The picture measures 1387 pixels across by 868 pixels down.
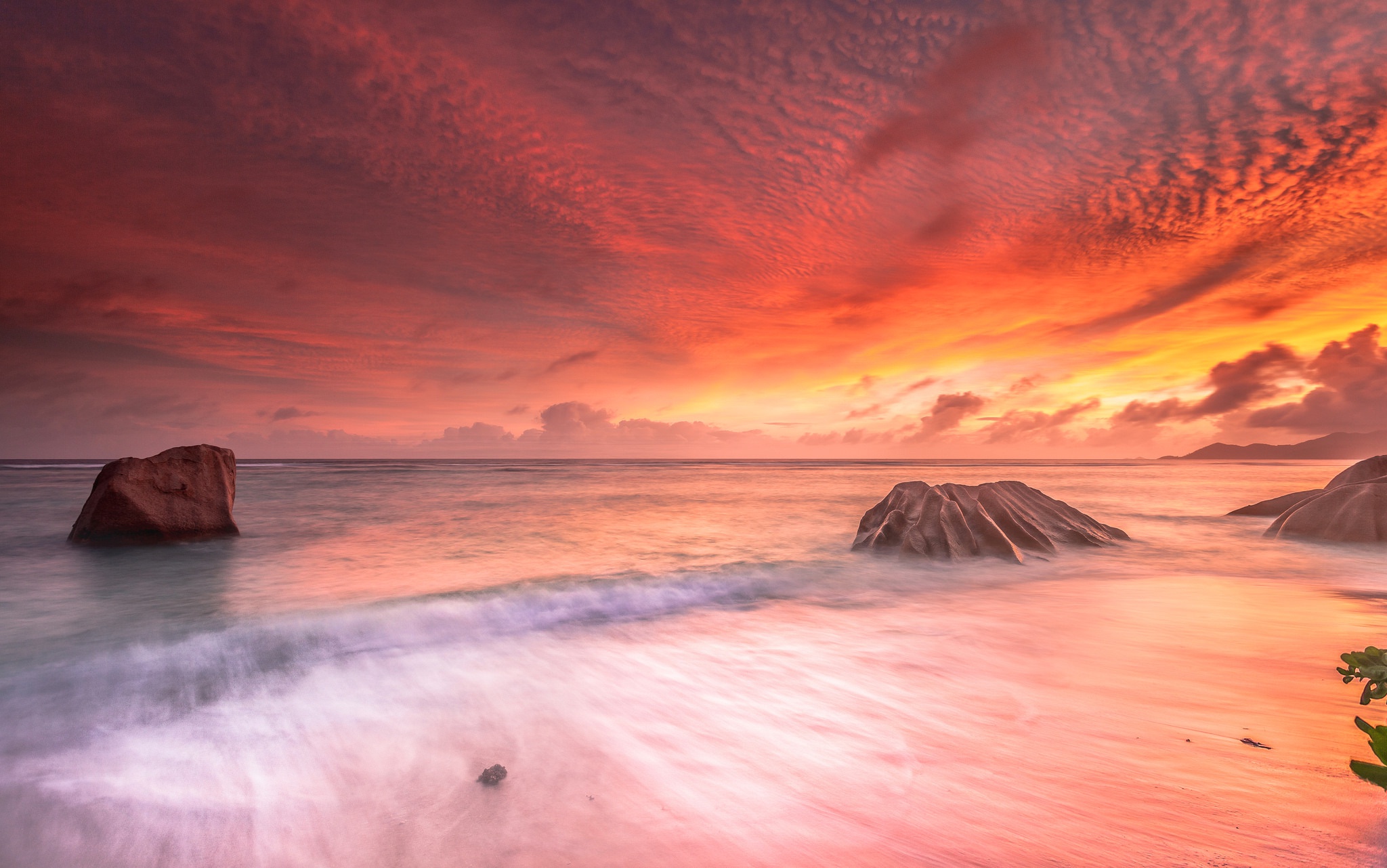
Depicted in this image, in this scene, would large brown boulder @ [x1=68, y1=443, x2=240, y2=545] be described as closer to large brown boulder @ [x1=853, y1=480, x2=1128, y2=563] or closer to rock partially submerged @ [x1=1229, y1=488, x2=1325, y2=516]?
large brown boulder @ [x1=853, y1=480, x2=1128, y2=563]

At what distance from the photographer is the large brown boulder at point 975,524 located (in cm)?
735

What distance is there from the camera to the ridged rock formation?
9.38m

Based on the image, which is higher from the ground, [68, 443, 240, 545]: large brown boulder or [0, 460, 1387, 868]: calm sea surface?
[68, 443, 240, 545]: large brown boulder

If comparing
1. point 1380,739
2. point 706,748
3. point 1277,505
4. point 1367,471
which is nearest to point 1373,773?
point 1380,739

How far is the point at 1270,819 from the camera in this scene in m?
1.87

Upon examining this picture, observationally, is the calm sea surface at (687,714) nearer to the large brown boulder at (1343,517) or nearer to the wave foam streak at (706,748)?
the wave foam streak at (706,748)

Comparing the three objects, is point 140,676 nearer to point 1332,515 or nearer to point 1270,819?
point 1270,819

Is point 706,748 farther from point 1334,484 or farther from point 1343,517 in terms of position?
point 1334,484

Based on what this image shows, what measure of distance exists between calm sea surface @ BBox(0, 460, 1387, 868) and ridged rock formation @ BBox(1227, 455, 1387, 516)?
12.6 feet

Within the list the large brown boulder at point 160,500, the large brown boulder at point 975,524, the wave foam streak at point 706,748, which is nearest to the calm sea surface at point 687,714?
the wave foam streak at point 706,748

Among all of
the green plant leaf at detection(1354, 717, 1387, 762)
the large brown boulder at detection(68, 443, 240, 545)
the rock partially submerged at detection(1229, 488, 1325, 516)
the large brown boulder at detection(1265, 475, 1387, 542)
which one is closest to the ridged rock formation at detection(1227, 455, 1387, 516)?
the rock partially submerged at detection(1229, 488, 1325, 516)

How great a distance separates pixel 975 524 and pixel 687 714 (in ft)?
19.9

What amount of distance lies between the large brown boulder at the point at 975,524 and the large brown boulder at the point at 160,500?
1014 centimetres

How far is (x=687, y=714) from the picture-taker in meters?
3.00
